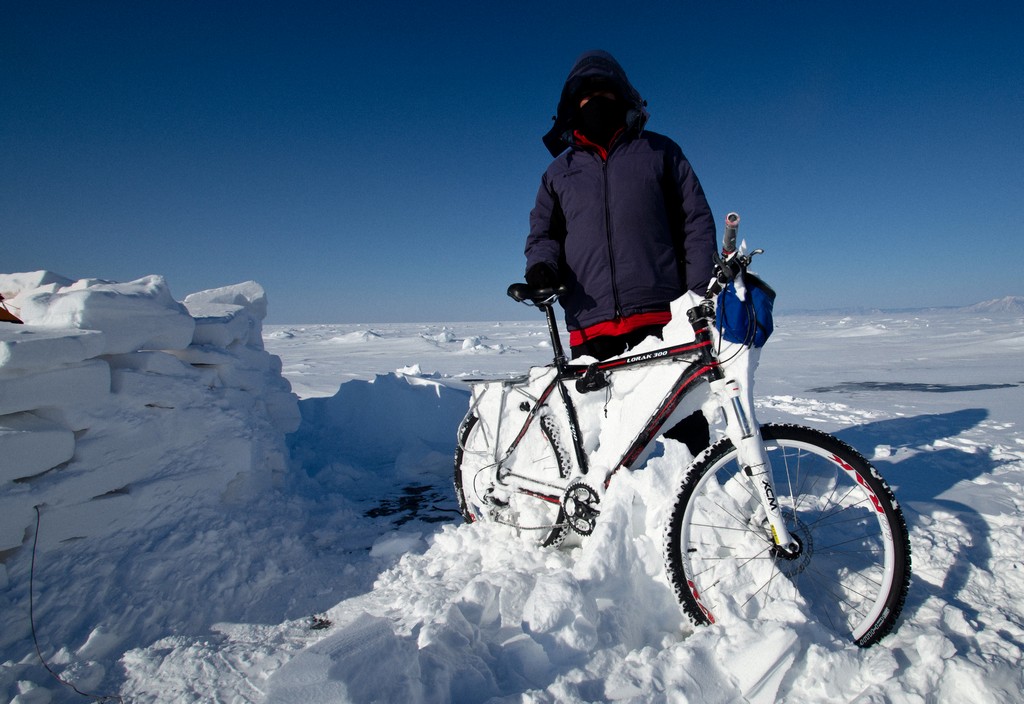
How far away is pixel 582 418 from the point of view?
238cm

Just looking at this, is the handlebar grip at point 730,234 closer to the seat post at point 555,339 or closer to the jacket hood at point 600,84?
the seat post at point 555,339

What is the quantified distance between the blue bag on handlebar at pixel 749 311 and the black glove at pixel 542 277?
917 mm

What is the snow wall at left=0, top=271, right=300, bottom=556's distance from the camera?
1879mm

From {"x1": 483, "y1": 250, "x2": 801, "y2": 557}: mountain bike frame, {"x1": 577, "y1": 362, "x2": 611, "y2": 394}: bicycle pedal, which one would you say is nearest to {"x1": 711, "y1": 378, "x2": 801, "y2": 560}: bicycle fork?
{"x1": 483, "y1": 250, "x2": 801, "y2": 557}: mountain bike frame

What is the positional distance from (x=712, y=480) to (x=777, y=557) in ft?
1.04

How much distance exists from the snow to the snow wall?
10 millimetres

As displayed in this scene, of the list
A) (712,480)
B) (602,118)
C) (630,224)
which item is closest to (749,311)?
(712,480)

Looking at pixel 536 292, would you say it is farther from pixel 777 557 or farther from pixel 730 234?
pixel 777 557

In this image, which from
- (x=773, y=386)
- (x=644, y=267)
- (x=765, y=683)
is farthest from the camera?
(x=773, y=386)

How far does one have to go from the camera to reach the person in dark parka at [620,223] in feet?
7.63

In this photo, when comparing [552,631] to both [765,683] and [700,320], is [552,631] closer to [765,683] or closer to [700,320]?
[765,683]

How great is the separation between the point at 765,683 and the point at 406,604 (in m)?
1.30

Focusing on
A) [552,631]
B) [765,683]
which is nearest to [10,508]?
[552,631]

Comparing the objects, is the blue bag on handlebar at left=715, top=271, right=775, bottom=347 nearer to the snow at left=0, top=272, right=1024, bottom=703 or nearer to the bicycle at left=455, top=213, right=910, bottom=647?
the bicycle at left=455, top=213, right=910, bottom=647
